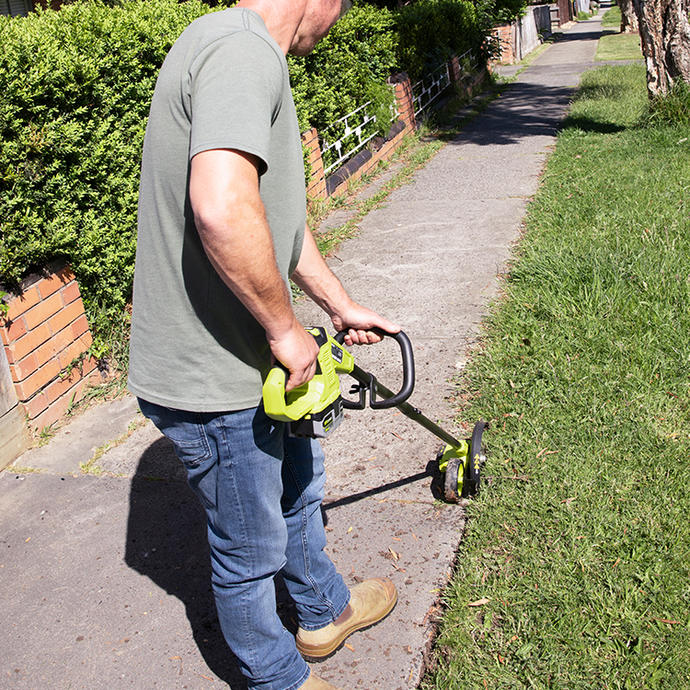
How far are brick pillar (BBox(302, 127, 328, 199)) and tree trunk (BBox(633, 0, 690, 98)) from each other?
5075 mm

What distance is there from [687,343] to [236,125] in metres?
3.21

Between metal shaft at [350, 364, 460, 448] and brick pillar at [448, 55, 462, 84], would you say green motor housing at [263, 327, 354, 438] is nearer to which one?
metal shaft at [350, 364, 460, 448]

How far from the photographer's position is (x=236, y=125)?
1629 millimetres

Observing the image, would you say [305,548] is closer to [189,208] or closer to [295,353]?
[295,353]

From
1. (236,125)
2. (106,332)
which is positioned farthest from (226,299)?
(106,332)

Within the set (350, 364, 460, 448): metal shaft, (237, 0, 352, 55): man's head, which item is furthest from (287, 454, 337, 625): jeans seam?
(237, 0, 352, 55): man's head

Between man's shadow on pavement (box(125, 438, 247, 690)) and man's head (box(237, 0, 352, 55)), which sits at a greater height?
man's head (box(237, 0, 352, 55))

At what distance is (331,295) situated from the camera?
2398 millimetres

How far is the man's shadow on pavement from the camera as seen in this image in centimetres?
262

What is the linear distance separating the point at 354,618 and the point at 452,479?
2.52 ft

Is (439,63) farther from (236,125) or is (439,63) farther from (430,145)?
(236,125)

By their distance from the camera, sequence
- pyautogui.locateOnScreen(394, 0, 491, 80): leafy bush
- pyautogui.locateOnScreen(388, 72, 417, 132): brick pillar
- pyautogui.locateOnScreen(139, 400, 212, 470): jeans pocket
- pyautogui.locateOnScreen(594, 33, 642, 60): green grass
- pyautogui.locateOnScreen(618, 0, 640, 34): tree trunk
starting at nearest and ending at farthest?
pyautogui.locateOnScreen(139, 400, 212, 470): jeans pocket < pyautogui.locateOnScreen(388, 72, 417, 132): brick pillar < pyautogui.locateOnScreen(394, 0, 491, 80): leafy bush < pyautogui.locateOnScreen(594, 33, 642, 60): green grass < pyautogui.locateOnScreen(618, 0, 640, 34): tree trunk

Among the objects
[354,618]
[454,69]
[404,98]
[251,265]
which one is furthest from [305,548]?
[454,69]

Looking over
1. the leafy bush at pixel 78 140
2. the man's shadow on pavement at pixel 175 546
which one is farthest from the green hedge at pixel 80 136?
the man's shadow on pavement at pixel 175 546
